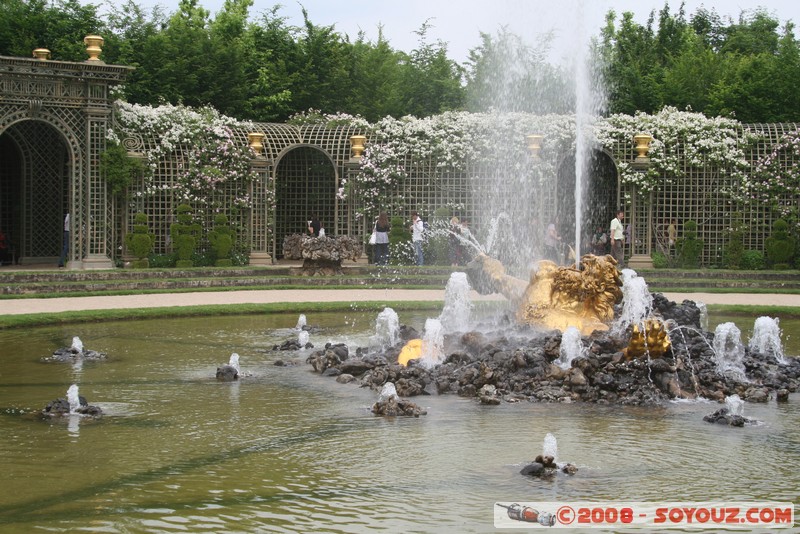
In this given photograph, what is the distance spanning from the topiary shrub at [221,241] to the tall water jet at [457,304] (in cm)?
1127

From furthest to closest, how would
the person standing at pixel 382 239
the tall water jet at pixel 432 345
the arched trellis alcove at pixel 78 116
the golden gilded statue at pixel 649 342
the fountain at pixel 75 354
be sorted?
the person standing at pixel 382 239
the arched trellis alcove at pixel 78 116
the fountain at pixel 75 354
the tall water jet at pixel 432 345
the golden gilded statue at pixel 649 342

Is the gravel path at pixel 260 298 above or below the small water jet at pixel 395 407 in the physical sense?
above

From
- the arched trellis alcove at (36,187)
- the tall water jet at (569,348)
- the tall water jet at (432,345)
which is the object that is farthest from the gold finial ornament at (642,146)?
the tall water jet at (569,348)

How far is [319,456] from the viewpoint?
7164 millimetres

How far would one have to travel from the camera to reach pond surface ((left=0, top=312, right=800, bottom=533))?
5906mm

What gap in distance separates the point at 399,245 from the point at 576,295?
43.4 feet

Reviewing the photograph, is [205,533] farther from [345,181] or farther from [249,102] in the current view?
[249,102]

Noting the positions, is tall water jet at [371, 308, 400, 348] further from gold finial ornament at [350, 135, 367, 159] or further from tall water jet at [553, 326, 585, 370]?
gold finial ornament at [350, 135, 367, 159]

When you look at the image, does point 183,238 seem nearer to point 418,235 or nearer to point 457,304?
point 418,235

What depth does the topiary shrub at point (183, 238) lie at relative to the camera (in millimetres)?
22656

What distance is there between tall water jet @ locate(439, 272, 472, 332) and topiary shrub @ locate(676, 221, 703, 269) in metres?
12.7

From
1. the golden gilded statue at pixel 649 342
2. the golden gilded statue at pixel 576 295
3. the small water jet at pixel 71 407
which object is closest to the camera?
the small water jet at pixel 71 407

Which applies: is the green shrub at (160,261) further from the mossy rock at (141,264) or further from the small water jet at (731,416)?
the small water jet at (731,416)

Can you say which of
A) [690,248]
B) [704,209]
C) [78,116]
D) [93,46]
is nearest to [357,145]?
[93,46]
